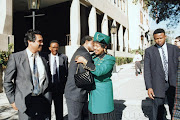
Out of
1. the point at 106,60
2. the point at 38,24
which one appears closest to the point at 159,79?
the point at 106,60

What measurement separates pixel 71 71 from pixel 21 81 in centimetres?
87

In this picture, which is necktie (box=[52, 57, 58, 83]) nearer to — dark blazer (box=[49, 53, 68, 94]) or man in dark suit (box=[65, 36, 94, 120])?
dark blazer (box=[49, 53, 68, 94])

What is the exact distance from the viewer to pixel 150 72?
3.56 m

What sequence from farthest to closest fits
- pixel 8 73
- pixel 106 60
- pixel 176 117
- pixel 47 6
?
pixel 47 6 → pixel 106 60 → pixel 8 73 → pixel 176 117

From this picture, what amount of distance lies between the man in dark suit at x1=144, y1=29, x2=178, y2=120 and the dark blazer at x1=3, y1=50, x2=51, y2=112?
2.26 m

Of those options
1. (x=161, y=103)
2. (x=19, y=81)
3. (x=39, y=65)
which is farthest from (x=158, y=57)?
(x=19, y=81)

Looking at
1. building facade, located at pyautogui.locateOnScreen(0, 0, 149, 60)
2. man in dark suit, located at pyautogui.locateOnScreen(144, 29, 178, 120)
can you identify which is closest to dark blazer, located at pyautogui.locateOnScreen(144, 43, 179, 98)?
man in dark suit, located at pyautogui.locateOnScreen(144, 29, 178, 120)

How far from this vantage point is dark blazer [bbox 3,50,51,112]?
2.56m

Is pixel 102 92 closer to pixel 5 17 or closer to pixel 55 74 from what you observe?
pixel 55 74

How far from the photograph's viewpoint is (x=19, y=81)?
8.63 ft

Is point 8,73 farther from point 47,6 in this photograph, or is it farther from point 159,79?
point 47,6

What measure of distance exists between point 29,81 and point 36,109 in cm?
48

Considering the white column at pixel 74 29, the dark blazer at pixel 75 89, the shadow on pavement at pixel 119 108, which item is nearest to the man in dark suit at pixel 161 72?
the dark blazer at pixel 75 89

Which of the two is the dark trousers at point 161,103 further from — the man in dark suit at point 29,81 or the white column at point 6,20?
the white column at point 6,20
